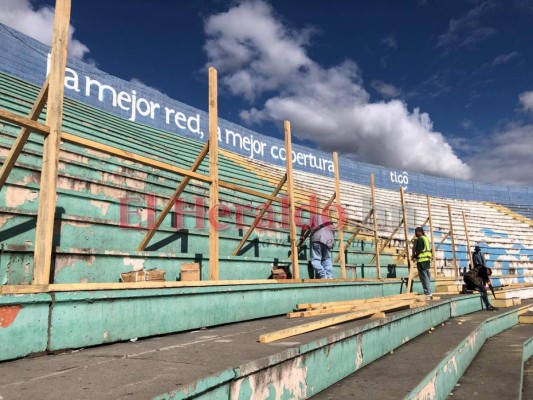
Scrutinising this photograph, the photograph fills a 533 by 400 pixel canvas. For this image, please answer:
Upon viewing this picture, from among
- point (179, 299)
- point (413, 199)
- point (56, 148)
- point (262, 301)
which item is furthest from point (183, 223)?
point (413, 199)

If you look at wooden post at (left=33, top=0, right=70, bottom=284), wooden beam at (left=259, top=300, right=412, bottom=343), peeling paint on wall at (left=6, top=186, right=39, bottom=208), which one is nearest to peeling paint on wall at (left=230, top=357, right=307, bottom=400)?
wooden beam at (left=259, top=300, right=412, bottom=343)

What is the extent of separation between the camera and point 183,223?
5.74m

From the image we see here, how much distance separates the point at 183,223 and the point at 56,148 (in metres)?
3.04

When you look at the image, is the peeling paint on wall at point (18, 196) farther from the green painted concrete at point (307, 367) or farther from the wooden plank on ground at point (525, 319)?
the wooden plank on ground at point (525, 319)

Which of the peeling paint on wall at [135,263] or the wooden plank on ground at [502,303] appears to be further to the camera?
the wooden plank on ground at [502,303]

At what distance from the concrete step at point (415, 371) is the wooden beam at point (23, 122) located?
2.56 m

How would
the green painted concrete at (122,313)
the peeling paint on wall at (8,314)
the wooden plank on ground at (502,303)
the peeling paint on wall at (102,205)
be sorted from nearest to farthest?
the peeling paint on wall at (8,314)
the green painted concrete at (122,313)
the peeling paint on wall at (102,205)
the wooden plank on ground at (502,303)

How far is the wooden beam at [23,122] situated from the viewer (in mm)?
2594

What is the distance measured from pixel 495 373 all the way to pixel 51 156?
4298 millimetres

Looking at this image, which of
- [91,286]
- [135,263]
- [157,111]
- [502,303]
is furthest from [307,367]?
[157,111]

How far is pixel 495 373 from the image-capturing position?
Answer: 3674 mm

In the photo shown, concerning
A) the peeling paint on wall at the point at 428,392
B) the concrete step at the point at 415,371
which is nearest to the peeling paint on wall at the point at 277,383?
the concrete step at the point at 415,371

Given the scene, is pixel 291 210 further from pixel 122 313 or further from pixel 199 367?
pixel 199 367

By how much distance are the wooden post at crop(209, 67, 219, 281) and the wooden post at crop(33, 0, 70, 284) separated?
1630mm
